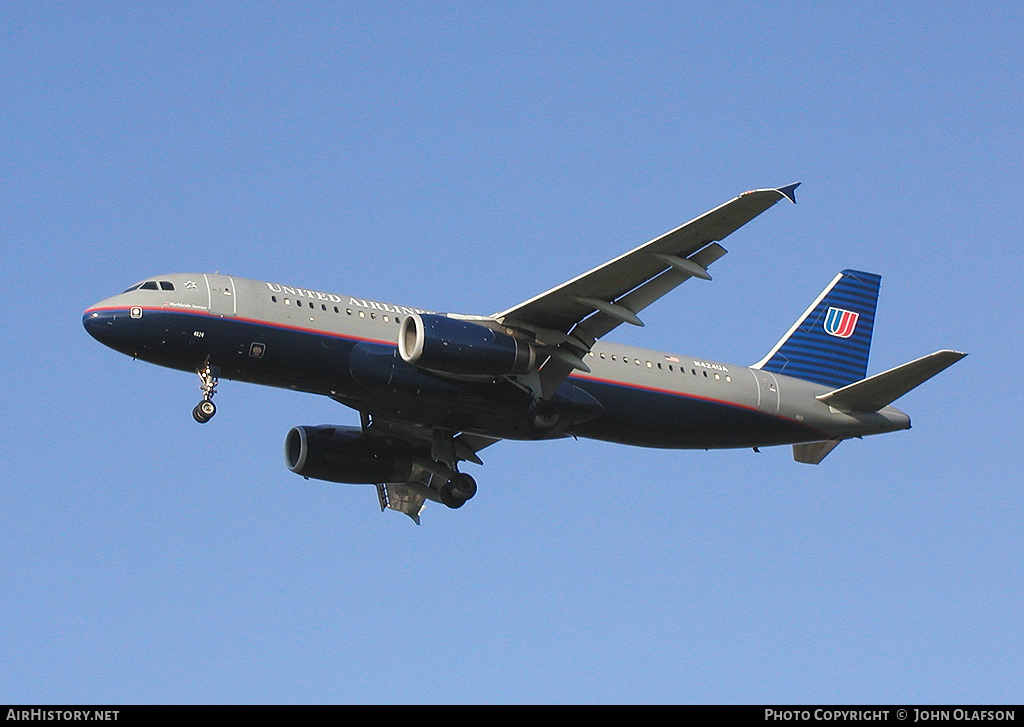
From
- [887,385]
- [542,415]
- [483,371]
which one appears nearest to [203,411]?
[483,371]

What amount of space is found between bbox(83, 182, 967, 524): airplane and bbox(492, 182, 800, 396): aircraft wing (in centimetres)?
4

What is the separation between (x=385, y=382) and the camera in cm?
3388

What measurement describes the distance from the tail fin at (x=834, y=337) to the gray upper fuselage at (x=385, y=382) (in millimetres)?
1709

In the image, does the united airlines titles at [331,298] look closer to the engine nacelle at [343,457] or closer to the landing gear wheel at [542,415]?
the landing gear wheel at [542,415]

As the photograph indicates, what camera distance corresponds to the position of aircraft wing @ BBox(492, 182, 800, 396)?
30520 mm

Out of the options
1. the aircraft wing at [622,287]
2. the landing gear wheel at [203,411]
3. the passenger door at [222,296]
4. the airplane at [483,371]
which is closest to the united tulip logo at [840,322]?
the airplane at [483,371]

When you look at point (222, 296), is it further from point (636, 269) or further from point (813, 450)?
point (813, 450)

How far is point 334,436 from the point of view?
39938mm

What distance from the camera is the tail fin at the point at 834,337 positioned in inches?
1617

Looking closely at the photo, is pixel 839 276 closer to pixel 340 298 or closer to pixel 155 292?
pixel 340 298

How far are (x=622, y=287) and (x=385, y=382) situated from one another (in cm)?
609
